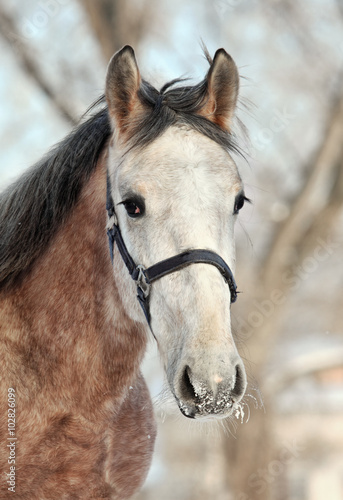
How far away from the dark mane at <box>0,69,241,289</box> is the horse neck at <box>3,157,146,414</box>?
81 millimetres

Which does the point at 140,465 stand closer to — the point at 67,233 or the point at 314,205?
the point at 67,233

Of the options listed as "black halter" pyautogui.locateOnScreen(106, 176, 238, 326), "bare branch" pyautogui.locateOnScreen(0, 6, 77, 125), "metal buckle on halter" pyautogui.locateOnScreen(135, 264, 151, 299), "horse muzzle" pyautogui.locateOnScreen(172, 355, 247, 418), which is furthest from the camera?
"bare branch" pyautogui.locateOnScreen(0, 6, 77, 125)

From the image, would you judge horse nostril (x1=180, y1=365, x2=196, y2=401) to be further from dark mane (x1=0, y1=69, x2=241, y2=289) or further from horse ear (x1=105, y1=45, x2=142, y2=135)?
horse ear (x1=105, y1=45, x2=142, y2=135)

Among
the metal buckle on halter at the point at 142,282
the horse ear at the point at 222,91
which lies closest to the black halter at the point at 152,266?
the metal buckle on halter at the point at 142,282

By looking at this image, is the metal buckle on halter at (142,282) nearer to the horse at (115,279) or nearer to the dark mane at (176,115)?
the horse at (115,279)

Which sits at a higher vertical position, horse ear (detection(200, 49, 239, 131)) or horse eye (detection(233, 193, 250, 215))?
horse ear (detection(200, 49, 239, 131))

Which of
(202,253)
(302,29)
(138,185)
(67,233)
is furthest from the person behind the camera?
(302,29)

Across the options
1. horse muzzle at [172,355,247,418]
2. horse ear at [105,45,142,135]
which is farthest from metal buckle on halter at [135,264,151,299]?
horse ear at [105,45,142,135]

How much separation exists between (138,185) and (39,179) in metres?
0.80

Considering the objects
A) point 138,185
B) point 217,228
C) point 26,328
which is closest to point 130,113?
point 138,185

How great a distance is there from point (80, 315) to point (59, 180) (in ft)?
2.39

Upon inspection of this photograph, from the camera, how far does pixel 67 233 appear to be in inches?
123

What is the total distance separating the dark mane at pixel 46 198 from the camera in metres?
3.10

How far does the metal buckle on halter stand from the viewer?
265cm
